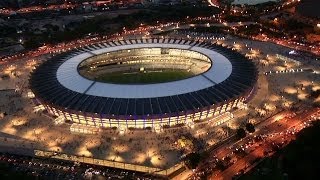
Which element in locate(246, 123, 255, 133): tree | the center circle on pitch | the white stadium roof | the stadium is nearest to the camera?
locate(246, 123, 255, 133): tree

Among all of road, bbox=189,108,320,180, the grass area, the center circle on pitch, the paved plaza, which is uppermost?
the center circle on pitch

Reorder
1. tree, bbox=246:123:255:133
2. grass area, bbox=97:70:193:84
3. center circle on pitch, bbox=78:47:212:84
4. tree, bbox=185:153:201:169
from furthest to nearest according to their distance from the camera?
center circle on pitch, bbox=78:47:212:84 < grass area, bbox=97:70:193:84 < tree, bbox=246:123:255:133 < tree, bbox=185:153:201:169

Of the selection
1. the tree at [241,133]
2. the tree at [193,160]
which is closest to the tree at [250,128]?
the tree at [241,133]

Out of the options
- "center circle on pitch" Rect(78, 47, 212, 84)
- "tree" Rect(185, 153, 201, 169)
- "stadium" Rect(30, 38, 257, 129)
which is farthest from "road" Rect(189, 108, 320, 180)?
"center circle on pitch" Rect(78, 47, 212, 84)

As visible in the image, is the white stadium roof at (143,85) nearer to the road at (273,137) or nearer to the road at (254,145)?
the road at (254,145)

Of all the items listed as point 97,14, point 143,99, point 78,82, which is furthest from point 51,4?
point 143,99

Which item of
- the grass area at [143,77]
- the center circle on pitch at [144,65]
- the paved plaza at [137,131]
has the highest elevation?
the center circle on pitch at [144,65]

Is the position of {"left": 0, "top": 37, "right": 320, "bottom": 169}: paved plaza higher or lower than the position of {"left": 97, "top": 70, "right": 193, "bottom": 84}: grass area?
lower

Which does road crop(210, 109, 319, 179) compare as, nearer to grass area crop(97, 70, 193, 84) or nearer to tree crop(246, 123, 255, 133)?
tree crop(246, 123, 255, 133)
